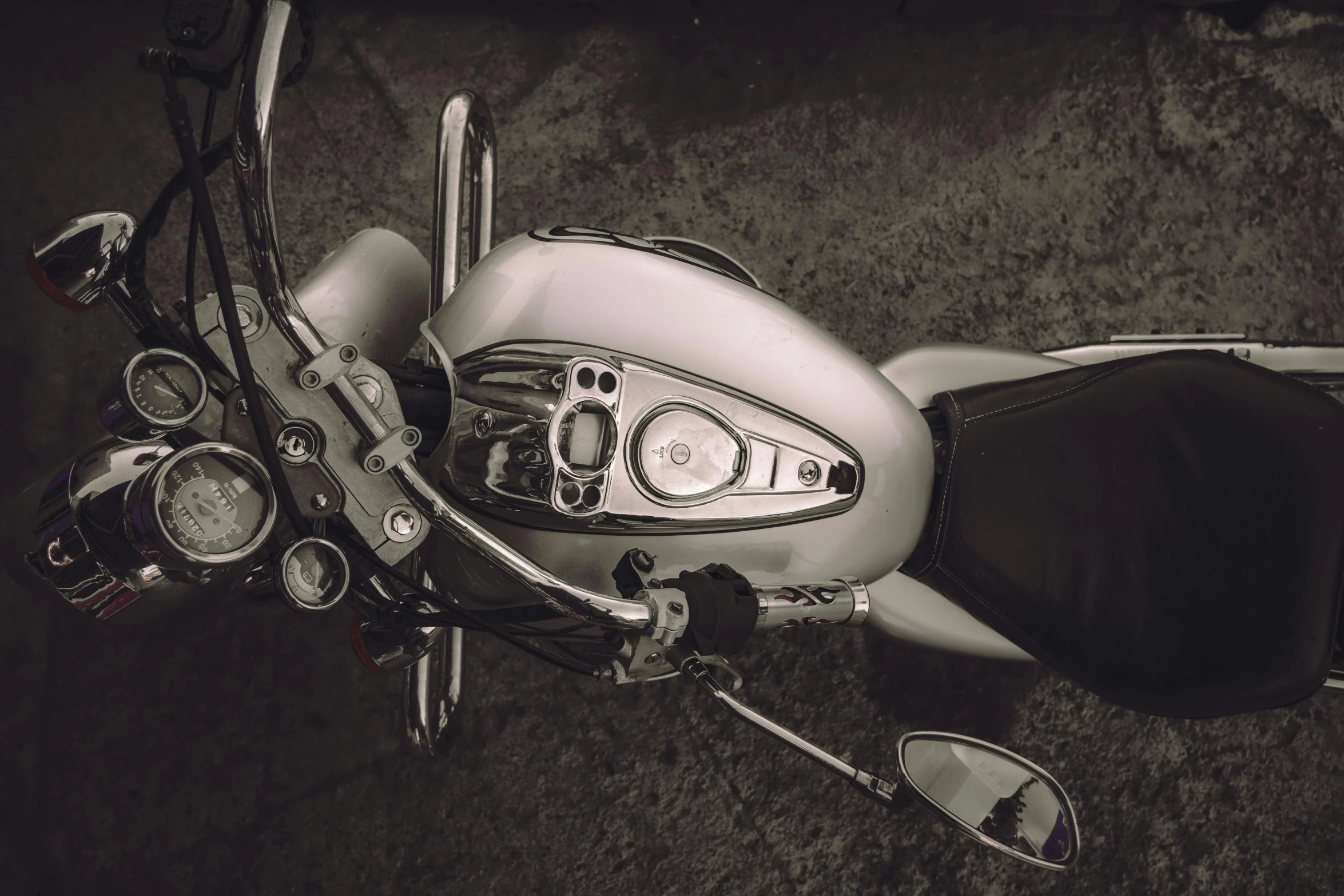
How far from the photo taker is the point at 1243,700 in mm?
893

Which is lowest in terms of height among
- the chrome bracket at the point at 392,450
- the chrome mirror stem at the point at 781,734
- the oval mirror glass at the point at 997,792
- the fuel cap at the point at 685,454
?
the oval mirror glass at the point at 997,792

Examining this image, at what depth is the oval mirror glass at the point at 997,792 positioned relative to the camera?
2.99ft

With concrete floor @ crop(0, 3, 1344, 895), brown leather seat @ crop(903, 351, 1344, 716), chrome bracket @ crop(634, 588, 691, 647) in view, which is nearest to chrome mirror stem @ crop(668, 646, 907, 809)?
chrome bracket @ crop(634, 588, 691, 647)

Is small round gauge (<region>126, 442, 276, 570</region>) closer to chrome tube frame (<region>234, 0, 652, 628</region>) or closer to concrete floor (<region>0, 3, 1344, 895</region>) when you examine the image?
chrome tube frame (<region>234, 0, 652, 628</region>)

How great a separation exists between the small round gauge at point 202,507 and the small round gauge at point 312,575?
0.03 metres

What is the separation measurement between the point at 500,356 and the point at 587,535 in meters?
0.20

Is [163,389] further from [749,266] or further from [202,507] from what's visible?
[749,266]

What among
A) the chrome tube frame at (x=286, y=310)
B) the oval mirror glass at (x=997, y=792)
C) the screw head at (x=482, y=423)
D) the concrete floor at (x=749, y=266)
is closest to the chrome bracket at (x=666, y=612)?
the chrome tube frame at (x=286, y=310)

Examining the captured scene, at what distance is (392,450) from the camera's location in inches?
27.7

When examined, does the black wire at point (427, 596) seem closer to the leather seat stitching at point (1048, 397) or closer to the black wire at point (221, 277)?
the black wire at point (221, 277)

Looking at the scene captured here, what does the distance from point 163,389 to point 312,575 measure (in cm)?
20

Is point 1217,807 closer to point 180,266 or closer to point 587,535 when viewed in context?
point 587,535

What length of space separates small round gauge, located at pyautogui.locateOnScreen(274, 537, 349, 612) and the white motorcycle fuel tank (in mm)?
162

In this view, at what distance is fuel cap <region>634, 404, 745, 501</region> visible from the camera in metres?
0.79
